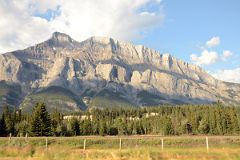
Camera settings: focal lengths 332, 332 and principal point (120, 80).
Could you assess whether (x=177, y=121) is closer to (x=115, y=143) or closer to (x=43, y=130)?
(x=43, y=130)

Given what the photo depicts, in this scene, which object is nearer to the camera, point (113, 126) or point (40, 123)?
point (40, 123)

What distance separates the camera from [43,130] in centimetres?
8488

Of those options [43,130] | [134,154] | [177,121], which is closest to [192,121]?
[177,121]

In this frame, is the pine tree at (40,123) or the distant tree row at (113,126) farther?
the distant tree row at (113,126)

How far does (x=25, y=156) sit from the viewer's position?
2758cm

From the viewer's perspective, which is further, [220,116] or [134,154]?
[220,116]

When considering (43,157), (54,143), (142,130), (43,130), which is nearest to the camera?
(43,157)

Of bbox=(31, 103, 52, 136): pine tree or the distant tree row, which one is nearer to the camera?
bbox=(31, 103, 52, 136): pine tree

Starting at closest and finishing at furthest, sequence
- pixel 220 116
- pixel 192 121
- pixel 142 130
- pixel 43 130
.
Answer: pixel 43 130, pixel 220 116, pixel 192 121, pixel 142 130

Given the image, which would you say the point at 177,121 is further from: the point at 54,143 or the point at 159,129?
the point at 54,143

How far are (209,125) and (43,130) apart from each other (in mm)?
87457

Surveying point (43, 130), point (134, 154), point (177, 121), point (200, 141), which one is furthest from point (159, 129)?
point (134, 154)

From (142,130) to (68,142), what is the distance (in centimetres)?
13805

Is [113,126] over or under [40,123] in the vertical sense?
under
